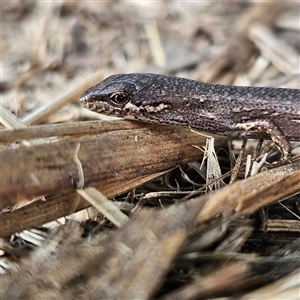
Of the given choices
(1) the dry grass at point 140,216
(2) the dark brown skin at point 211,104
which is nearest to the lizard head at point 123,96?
(2) the dark brown skin at point 211,104

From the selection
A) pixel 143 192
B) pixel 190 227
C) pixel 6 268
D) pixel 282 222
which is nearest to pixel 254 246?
pixel 282 222

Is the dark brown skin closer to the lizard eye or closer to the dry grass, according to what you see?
the lizard eye

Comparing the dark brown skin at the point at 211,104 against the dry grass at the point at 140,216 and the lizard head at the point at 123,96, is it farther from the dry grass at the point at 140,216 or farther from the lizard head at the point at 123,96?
the dry grass at the point at 140,216

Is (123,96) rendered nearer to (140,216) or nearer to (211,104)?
(211,104)

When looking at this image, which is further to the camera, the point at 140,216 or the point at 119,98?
the point at 119,98

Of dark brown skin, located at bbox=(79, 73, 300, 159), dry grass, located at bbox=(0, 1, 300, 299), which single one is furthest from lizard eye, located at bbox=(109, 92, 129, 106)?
dry grass, located at bbox=(0, 1, 300, 299)

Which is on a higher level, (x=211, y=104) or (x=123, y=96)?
(x=123, y=96)

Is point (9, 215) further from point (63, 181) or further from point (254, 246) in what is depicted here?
point (254, 246)

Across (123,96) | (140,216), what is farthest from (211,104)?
(140,216)
